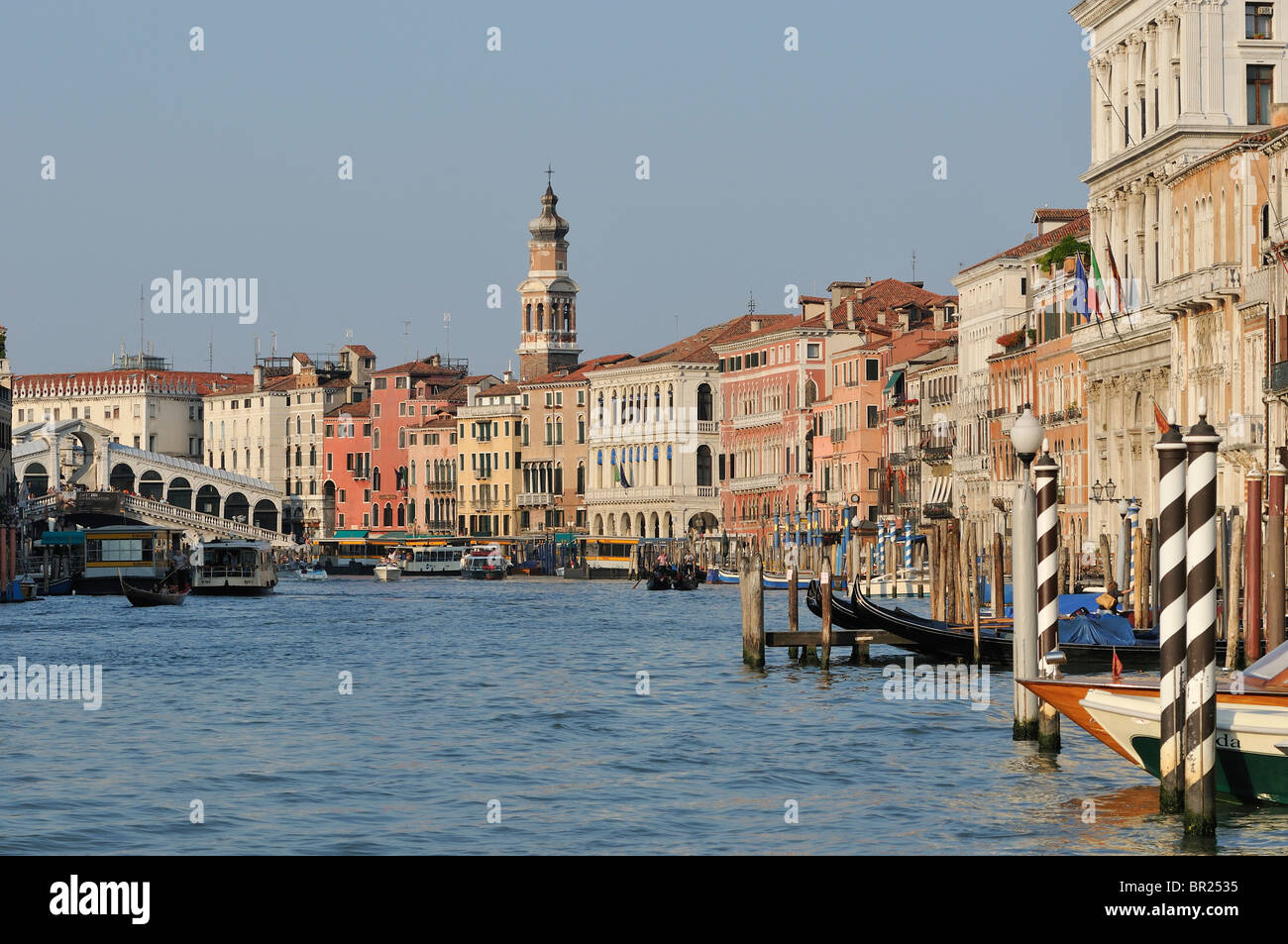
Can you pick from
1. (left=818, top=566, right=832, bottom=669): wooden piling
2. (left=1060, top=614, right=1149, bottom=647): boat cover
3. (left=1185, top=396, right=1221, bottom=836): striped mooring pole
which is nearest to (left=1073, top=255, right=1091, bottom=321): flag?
(left=818, top=566, right=832, bottom=669): wooden piling

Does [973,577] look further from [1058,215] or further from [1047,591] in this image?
[1058,215]

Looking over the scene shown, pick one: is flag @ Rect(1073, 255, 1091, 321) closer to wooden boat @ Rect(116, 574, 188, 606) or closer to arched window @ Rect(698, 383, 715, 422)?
wooden boat @ Rect(116, 574, 188, 606)

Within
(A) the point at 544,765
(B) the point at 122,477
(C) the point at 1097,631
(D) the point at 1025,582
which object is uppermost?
(B) the point at 122,477

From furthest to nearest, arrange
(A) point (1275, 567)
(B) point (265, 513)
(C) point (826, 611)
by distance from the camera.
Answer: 1. (B) point (265, 513)
2. (C) point (826, 611)
3. (A) point (1275, 567)

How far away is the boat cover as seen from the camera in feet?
64.0

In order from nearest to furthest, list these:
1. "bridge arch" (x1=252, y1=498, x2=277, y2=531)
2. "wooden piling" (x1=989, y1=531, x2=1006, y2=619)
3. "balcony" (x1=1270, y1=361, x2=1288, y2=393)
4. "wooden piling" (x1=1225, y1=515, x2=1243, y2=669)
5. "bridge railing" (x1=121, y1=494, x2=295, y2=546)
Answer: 1. "wooden piling" (x1=1225, y1=515, x2=1243, y2=669)
2. "wooden piling" (x1=989, y1=531, x2=1006, y2=619)
3. "balcony" (x1=1270, y1=361, x2=1288, y2=393)
4. "bridge railing" (x1=121, y1=494, x2=295, y2=546)
5. "bridge arch" (x1=252, y1=498, x2=277, y2=531)

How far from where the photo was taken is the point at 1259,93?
1578 inches

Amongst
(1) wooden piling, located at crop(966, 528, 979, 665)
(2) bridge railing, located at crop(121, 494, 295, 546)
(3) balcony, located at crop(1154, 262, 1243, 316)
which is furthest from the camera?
(2) bridge railing, located at crop(121, 494, 295, 546)

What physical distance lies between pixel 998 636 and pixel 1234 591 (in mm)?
2714

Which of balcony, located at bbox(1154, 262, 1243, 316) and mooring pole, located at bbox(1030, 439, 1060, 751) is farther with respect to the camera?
balcony, located at bbox(1154, 262, 1243, 316)

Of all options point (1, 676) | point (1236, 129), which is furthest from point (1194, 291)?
point (1, 676)

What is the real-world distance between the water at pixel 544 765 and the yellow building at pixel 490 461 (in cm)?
6450

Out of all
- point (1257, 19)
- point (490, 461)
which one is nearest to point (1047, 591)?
point (1257, 19)

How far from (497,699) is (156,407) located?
9238cm
